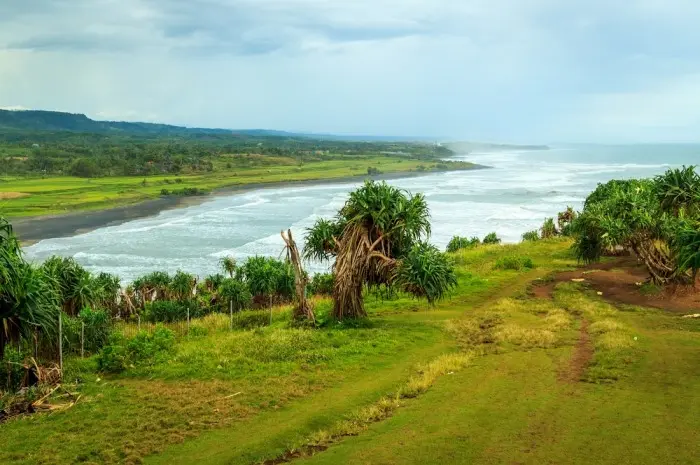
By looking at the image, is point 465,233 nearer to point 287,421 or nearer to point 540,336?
point 540,336

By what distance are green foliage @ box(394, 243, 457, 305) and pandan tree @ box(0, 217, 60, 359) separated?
10256mm

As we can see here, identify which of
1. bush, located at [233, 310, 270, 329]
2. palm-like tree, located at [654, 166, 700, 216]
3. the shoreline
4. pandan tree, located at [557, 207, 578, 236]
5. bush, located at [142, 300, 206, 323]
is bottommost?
bush, located at [142, 300, 206, 323]

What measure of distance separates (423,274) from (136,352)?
8.92m

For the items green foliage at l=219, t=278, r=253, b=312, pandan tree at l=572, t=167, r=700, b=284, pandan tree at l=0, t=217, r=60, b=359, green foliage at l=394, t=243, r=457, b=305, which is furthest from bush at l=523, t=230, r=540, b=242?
pandan tree at l=0, t=217, r=60, b=359

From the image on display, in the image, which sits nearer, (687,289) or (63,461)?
(63,461)

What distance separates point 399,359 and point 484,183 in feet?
309

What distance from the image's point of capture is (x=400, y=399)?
44.2 feet

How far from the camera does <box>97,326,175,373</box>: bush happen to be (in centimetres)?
1620

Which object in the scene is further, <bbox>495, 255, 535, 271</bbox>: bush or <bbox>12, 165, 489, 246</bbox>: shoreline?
<bbox>12, 165, 489, 246</bbox>: shoreline

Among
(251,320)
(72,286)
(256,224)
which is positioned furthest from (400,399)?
(256,224)

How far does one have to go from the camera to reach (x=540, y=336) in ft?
60.7

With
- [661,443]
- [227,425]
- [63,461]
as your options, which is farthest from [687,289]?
[63,461]

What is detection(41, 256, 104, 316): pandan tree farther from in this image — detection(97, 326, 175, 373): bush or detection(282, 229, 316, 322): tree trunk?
detection(282, 229, 316, 322): tree trunk

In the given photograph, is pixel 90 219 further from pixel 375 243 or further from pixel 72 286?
pixel 375 243
